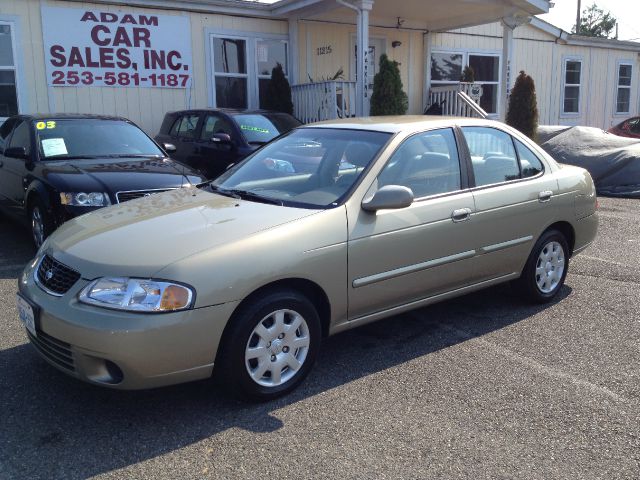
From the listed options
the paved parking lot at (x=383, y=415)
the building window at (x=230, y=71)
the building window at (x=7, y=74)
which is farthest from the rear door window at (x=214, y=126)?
the paved parking lot at (x=383, y=415)

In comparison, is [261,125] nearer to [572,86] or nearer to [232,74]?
[232,74]

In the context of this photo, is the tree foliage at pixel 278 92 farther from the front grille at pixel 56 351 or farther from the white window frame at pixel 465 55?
the front grille at pixel 56 351

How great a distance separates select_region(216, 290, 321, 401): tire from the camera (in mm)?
3295

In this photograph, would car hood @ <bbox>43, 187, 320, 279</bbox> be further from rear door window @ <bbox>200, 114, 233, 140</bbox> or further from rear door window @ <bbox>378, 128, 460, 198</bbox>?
rear door window @ <bbox>200, 114, 233, 140</bbox>

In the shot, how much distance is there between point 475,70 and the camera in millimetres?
16359

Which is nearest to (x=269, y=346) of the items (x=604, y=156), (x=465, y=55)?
(x=604, y=156)

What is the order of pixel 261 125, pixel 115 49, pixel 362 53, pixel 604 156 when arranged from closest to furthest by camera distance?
1. pixel 261 125
2. pixel 115 49
3. pixel 362 53
4. pixel 604 156

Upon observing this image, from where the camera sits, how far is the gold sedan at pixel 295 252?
10.2ft

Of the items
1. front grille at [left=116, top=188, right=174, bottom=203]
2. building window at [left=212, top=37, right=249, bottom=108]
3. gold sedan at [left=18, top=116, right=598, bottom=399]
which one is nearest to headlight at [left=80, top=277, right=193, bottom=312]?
gold sedan at [left=18, top=116, right=598, bottom=399]

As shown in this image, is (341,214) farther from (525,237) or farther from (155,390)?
(525,237)

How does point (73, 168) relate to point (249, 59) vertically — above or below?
below

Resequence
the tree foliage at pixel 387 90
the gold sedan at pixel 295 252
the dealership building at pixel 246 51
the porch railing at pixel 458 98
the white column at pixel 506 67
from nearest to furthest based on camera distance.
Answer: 1. the gold sedan at pixel 295 252
2. the dealership building at pixel 246 51
3. the tree foliage at pixel 387 90
4. the white column at pixel 506 67
5. the porch railing at pixel 458 98

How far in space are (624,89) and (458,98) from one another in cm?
853

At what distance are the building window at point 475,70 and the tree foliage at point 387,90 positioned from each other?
346 cm
